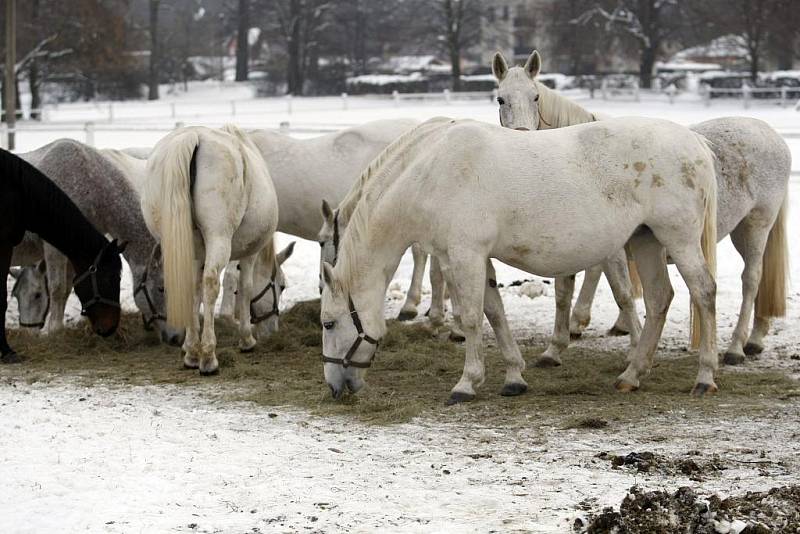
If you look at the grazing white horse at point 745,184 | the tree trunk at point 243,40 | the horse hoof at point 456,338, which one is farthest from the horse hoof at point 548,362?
the tree trunk at point 243,40

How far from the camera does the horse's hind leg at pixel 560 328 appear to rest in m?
8.28

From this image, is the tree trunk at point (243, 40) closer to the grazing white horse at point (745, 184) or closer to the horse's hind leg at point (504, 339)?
the grazing white horse at point (745, 184)

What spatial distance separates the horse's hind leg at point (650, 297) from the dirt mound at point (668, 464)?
72.6 inches

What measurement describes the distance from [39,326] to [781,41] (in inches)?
1607

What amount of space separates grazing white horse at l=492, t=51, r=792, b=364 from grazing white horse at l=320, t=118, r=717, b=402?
1350 mm

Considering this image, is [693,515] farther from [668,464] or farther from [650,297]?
[650,297]

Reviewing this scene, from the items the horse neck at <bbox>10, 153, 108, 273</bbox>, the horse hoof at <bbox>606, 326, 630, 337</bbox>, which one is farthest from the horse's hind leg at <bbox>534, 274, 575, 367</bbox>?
the horse neck at <bbox>10, 153, 108, 273</bbox>

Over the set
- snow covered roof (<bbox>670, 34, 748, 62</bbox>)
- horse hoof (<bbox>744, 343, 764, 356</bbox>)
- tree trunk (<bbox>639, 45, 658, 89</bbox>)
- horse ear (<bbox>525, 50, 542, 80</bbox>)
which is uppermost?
snow covered roof (<bbox>670, 34, 748, 62</bbox>)

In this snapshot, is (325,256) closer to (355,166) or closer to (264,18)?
(355,166)

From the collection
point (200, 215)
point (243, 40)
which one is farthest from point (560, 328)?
point (243, 40)

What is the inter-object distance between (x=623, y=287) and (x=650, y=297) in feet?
2.34

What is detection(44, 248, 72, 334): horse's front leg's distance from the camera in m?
9.49

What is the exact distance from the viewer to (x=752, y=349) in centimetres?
862

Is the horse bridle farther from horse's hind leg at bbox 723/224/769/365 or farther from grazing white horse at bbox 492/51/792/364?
horse's hind leg at bbox 723/224/769/365
